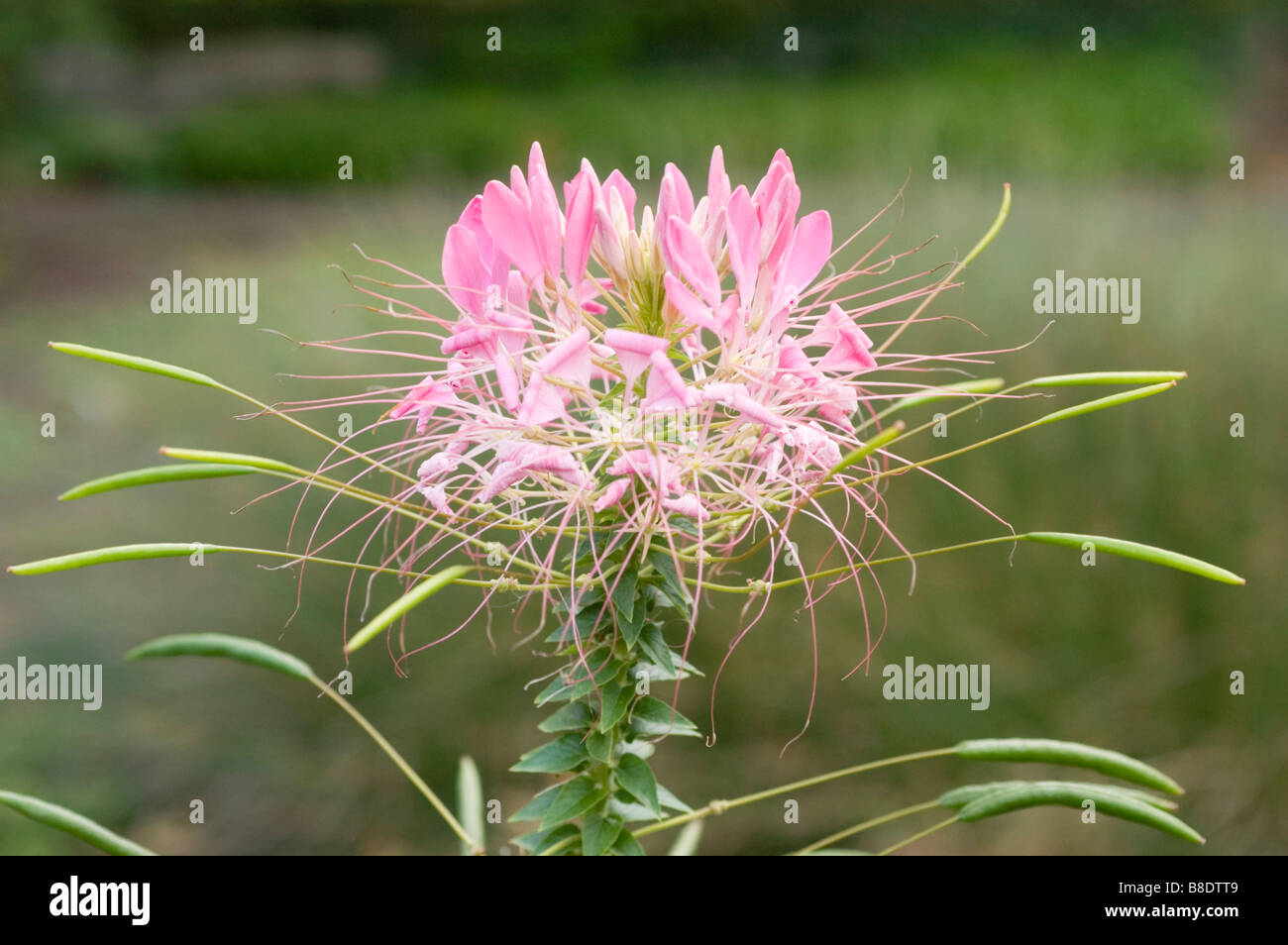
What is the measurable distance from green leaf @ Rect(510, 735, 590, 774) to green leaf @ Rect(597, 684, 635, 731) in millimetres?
44

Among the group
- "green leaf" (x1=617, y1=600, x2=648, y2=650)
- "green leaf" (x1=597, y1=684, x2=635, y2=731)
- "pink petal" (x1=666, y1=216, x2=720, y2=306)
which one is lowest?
"green leaf" (x1=597, y1=684, x2=635, y2=731)

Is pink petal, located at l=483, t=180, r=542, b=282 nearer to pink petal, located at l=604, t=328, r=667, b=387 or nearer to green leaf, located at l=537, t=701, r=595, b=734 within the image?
pink petal, located at l=604, t=328, r=667, b=387

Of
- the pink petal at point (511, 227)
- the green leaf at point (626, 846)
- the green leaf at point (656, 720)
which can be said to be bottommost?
the green leaf at point (626, 846)

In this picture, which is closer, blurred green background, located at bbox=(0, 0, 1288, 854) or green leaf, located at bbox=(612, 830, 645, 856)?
green leaf, located at bbox=(612, 830, 645, 856)

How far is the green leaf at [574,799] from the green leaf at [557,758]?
0.02m

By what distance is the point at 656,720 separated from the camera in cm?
102

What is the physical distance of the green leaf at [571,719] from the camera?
102 centimetres

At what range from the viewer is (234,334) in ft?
15.2

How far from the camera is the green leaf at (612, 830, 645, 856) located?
3.32ft

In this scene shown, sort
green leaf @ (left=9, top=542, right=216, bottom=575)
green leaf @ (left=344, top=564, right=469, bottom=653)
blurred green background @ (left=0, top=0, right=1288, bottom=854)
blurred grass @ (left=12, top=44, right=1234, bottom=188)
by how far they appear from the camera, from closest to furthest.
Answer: green leaf @ (left=344, top=564, right=469, bottom=653)
green leaf @ (left=9, top=542, right=216, bottom=575)
blurred green background @ (left=0, top=0, right=1288, bottom=854)
blurred grass @ (left=12, top=44, right=1234, bottom=188)

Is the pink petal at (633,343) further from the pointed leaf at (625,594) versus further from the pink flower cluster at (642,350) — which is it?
the pointed leaf at (625,594)

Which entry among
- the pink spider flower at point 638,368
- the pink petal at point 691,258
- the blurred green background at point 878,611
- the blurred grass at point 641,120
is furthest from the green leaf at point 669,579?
the blurred grass at point 641,120

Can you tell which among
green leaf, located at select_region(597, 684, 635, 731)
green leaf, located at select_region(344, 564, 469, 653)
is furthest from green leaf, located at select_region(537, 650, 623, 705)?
green leaf, located at select_region(344, 564, 469, 653)
